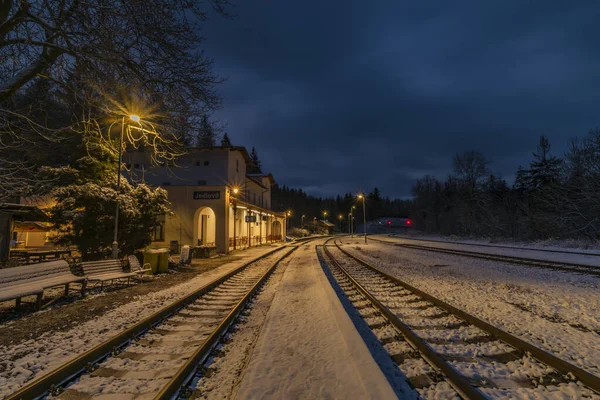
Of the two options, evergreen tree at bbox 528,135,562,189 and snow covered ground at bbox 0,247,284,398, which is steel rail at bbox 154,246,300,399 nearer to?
snow covered ground at bbox 0,247,284,398

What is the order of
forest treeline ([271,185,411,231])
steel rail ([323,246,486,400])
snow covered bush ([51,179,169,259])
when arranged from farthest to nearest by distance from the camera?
1. forest treeline ([271,185,411,231])
2. snow covered bush ([51,179,169,259])
3. steel rail ([323,246,486,400])

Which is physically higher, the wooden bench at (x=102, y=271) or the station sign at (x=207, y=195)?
the station sign at (x=207, y=195)

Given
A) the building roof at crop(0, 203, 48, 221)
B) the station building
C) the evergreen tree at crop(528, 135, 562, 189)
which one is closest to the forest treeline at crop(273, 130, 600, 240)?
the evergreen tree at crop(528, 135, 562, 189)

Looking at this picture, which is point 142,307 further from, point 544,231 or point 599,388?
point 544,231

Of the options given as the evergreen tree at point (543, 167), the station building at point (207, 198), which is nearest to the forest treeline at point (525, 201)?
the evergreen tree at point (543, 167)

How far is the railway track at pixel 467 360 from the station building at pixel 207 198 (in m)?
11.3

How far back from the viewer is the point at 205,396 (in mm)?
3309

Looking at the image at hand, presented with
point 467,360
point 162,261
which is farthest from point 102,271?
point 467,360

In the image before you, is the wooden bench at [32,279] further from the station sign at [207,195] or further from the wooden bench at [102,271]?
the station sign at [207,195]

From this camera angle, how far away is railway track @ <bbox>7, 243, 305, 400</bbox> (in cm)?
335

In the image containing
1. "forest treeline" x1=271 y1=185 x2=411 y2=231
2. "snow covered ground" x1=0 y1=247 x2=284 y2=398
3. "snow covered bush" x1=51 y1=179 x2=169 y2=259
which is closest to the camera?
"snow covered ground" x1=0 y1=247 x2=284 y2=398

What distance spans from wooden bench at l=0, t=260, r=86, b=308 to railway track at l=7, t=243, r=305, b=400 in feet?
9.88

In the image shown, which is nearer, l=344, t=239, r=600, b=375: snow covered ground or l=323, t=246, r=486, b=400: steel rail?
l=323, t=246, r=486, b=400: steel rail

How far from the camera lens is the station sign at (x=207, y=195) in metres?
22.7
